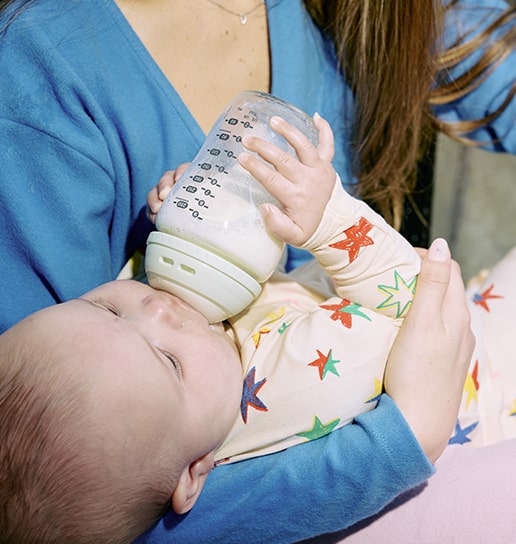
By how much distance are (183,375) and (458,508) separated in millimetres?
445

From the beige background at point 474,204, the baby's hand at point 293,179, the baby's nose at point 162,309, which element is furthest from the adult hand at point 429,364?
the beige background at point 474,204

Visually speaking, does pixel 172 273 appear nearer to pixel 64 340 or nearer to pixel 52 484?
pixel 64 340

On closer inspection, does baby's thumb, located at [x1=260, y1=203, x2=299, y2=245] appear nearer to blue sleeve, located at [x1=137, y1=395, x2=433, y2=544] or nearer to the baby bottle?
the baby bottle

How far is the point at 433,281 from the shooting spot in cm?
122

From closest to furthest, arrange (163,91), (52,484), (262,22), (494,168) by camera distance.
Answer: (52,484) < (163,91) < (262,22) < (494,168)

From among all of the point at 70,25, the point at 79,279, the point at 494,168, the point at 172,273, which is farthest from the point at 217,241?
the point at 494,168

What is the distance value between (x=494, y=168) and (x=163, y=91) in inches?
72.4

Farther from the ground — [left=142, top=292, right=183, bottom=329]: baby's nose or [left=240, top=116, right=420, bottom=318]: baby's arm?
[left=240, top=116, right=420, bottom=318]: baby's arm

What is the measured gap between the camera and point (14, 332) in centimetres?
113

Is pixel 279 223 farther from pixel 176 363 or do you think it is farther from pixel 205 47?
pixel 205 47

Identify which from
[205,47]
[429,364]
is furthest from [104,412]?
[205,47]

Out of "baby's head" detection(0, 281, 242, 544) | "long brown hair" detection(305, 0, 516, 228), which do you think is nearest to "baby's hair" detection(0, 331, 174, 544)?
"baby's head" detection(0, 281, 242, 544)

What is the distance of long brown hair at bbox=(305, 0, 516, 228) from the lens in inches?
60.9

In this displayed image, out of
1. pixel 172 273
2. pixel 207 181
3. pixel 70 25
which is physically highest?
pixel 70 25
